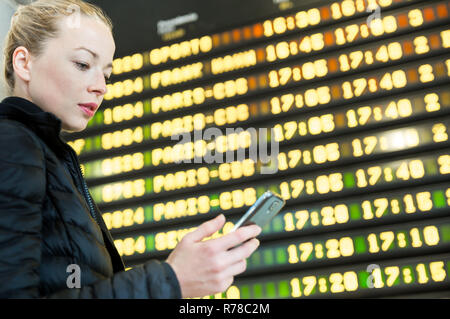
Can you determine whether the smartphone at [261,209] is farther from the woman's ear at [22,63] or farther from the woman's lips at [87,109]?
the woman's ear at [22,63]

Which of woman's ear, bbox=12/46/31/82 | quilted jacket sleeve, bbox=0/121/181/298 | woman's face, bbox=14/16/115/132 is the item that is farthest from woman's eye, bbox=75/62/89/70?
quilted jacket sleeve, bbox=0/121/181/298

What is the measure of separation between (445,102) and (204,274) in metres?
2.80

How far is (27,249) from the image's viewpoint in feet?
2.32

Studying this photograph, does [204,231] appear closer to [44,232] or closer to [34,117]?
[44,232]

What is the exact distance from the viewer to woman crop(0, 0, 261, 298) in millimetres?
723

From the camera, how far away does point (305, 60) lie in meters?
3.40

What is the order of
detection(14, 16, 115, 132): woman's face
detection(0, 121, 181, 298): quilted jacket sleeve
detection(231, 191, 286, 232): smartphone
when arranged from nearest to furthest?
detection(0, 121, 181, 298): quilted jacket sleeve
detection(231, 191, 286, 232): smartphone
detection(14, 16, 115, 132): woman's face

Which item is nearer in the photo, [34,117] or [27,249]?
[27,249]

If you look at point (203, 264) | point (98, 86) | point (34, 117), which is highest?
point (98, 86)

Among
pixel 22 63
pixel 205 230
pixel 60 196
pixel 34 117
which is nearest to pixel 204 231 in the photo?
pixel 205 230

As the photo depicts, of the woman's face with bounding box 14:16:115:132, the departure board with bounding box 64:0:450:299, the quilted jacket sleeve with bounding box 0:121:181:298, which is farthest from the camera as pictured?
the departure board with bounding box 64:0:450:299

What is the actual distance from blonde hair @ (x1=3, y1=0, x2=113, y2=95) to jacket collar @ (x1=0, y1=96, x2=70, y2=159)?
5.3 inches

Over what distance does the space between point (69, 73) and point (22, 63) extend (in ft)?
0.36

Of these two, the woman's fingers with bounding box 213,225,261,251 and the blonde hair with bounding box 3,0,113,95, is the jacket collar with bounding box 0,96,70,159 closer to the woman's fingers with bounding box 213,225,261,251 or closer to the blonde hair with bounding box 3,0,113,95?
the blonde hair with bounding box 3,0,113,95
